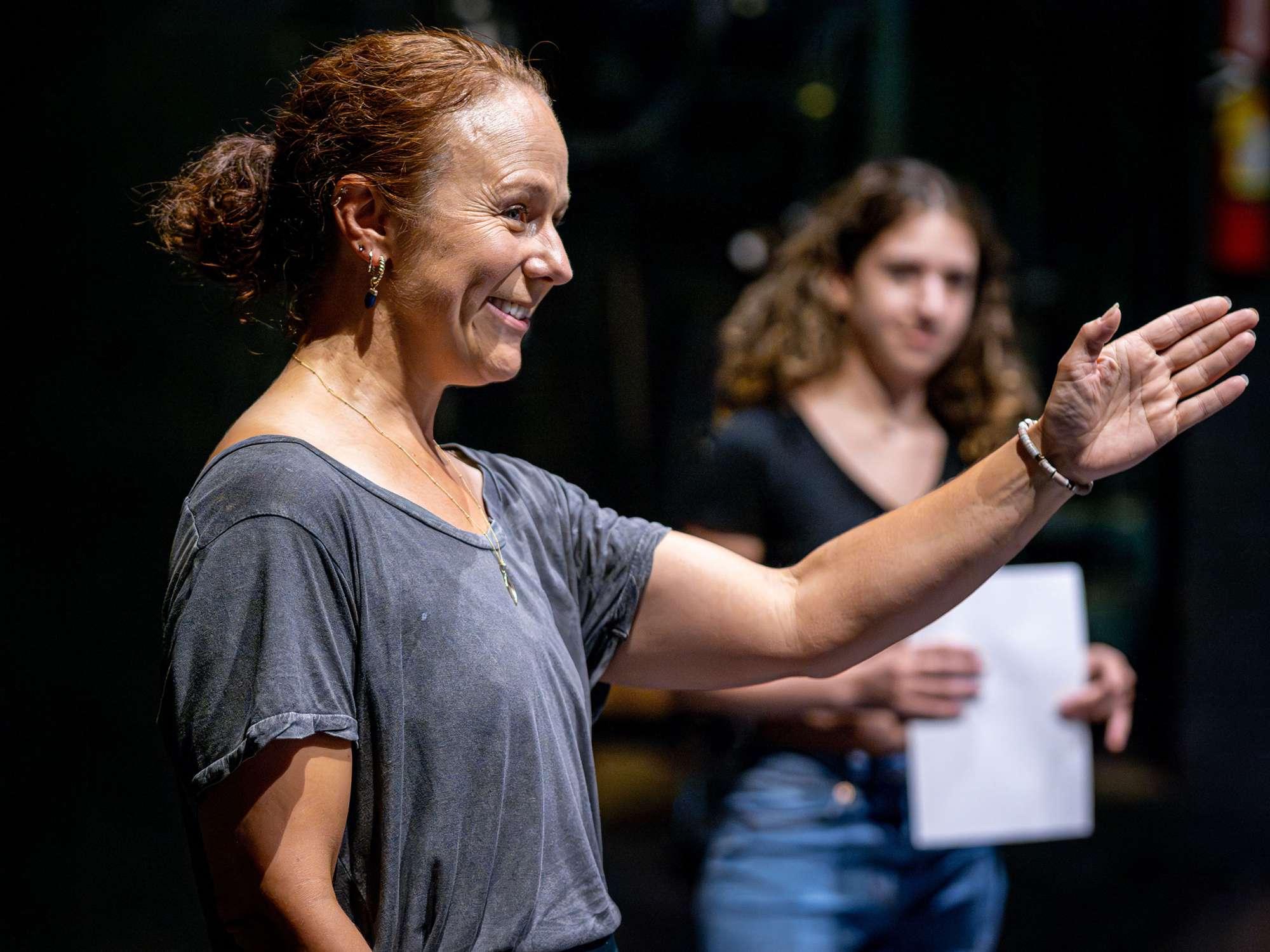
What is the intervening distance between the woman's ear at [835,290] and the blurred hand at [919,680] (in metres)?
0.61

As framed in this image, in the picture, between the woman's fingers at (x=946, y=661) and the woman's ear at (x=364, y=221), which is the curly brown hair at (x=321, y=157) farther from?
the woman's fingers at (x=946, y=661)

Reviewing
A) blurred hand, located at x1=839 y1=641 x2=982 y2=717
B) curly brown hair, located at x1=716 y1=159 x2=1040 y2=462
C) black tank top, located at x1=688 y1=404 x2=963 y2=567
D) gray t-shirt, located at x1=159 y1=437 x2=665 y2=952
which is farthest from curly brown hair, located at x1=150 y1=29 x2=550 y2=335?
blurred hand, located at x1=839 y1=641 x2=982 y2=717

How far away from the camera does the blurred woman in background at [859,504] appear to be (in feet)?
6.64

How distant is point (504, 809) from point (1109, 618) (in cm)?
251

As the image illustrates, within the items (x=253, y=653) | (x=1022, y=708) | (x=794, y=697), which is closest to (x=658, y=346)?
(x=794, y=697)

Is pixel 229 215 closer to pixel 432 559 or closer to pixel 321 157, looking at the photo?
pixel 321 157

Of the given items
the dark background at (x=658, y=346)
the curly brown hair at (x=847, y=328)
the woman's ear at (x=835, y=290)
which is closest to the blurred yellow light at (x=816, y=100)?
the dark background at (x=658, y=346)

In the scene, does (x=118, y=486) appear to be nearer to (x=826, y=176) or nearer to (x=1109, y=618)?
(x=826, y=176)

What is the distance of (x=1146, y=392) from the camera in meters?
1.33

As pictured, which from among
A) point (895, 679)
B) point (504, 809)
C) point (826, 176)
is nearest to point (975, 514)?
point (504, 809)

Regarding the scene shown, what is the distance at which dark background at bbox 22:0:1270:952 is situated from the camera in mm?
2463

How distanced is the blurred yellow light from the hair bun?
1.73 metres

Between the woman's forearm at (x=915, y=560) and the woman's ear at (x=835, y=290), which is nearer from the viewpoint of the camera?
the woman's forearm at (x=915, y=560)

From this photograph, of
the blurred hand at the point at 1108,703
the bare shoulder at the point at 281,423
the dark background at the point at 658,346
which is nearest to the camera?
the bare shoulder at the point at 281,423
